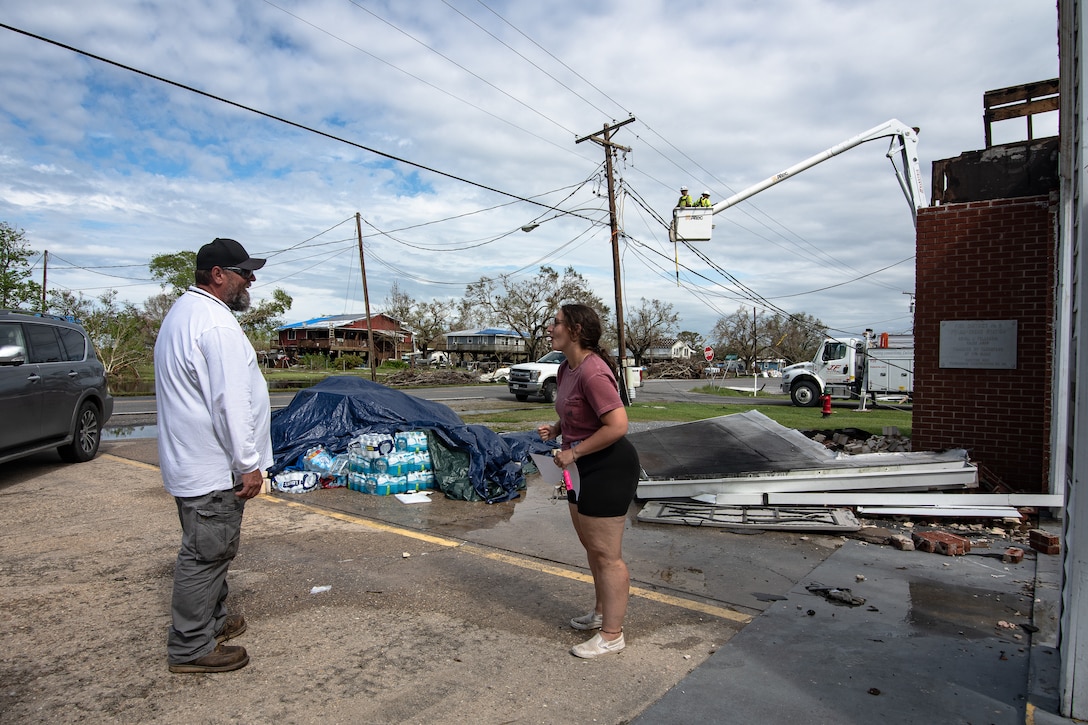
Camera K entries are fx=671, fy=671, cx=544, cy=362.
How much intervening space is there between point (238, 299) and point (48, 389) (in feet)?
19.0

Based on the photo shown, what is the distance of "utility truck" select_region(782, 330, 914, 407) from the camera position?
22.3m

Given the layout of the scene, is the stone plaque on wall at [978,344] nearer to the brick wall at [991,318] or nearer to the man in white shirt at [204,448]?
the brick wall at [991,318]

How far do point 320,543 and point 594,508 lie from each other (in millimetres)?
2997

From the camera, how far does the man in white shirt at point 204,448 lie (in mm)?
3082

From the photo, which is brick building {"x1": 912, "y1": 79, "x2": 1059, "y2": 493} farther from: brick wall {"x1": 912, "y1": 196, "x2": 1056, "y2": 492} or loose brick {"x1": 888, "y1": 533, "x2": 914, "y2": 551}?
loose brick {"x1": 888, "y1": 533, "x2": 914, "y2": 551}

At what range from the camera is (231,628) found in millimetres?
3529

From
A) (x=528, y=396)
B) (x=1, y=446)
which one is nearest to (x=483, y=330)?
(x=528, y=396)

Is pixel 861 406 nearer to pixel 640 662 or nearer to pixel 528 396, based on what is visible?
pixel 528 396

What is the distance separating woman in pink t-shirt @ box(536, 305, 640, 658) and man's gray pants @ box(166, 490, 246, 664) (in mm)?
1634

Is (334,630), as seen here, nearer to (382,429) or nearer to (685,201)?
(382,429)

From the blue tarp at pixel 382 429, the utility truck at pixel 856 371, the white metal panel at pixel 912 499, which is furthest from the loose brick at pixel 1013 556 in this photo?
the utility truck at pixel 856 371

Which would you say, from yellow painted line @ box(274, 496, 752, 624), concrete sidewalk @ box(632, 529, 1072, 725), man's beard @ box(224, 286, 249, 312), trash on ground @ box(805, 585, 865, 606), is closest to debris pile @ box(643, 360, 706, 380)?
yellow painted line @ box(274, 496, 752, 624)

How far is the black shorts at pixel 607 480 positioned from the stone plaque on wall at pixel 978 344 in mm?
5713

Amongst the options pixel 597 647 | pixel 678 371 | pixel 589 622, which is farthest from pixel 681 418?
pixel 678 371
